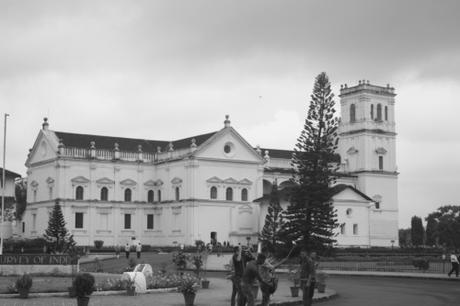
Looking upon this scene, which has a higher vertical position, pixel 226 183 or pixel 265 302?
pixel 226 183

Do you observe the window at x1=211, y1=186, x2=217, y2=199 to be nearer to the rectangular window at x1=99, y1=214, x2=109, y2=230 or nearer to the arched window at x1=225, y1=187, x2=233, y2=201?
the arched window at x1=225, y1=187, x2=233, y2=201

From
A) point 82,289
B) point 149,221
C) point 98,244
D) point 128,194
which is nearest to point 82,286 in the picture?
point 82,289

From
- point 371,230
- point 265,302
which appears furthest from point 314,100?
point 265,302

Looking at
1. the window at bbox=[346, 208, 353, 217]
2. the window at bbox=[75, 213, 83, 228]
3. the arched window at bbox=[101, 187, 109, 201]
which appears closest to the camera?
the window at bbox=[75, 213, 83, 228]

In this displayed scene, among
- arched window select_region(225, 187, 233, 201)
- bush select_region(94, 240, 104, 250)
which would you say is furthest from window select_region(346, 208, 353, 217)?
bush select_region(94, 240, 104, 250)

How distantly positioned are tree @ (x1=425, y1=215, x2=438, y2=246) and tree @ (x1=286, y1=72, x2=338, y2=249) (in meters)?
44.3

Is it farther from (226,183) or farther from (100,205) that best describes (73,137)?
(226,183)

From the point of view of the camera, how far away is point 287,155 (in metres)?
107

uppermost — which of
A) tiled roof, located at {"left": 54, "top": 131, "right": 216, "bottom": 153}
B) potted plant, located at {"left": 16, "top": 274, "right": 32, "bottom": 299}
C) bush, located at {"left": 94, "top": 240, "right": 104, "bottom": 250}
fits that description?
tiled roof, located at {"left": 54, "top": 131, "right": 216, "bottom": 153}

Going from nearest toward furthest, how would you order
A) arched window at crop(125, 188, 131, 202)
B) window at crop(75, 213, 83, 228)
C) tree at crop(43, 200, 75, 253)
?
tree at crop(43, 200, 75, 253) < window at crop(75, 213, 83, 228) < arched window at crop(125, 188, 131, 202)

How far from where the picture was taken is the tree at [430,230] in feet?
369

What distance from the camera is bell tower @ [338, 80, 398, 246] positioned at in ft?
343

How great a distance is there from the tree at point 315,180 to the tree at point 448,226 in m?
33.3

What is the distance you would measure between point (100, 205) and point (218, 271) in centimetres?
3550
